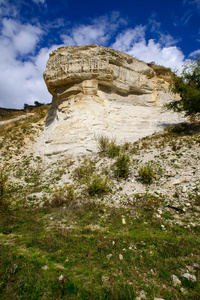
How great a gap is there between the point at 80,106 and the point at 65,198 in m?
8.49

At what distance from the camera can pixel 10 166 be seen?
34.2 feet

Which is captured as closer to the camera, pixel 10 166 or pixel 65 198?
pixel 65 198

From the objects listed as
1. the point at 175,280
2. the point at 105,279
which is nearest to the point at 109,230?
the point at 105,279

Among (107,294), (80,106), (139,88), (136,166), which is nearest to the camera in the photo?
(107,294)

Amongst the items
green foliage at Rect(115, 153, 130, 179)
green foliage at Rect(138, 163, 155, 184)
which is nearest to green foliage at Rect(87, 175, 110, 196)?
green foliage at Rect(115, 153, 130, 179)

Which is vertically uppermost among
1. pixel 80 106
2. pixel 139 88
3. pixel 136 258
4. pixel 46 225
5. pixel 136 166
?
pixel 139 88

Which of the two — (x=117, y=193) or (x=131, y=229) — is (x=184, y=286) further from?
(x=117, y=193)

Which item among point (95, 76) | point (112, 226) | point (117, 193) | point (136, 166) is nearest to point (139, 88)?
point (95, 76)

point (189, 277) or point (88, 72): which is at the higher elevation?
point (88, 72)

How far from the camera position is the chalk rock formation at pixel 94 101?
38.4 ft

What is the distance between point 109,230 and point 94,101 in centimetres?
1103

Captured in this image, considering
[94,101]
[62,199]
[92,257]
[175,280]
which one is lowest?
[62,199]

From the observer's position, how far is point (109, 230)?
13.3 feet

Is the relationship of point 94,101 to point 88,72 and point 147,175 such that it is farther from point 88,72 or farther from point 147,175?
point 147,175
